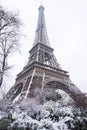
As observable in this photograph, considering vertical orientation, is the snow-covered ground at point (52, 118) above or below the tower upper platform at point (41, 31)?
below

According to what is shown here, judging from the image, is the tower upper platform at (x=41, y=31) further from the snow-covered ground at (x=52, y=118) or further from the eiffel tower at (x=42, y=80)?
the snow-covered ground at (x=52, y=118)

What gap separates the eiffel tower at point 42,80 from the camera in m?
21.5

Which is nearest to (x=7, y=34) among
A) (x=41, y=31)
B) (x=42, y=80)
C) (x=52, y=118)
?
(x=52, y=118)

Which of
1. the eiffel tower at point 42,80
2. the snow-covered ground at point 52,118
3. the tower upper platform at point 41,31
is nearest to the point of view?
the snow-covered ground at point 52,118

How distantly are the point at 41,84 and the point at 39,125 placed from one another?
17460 mm

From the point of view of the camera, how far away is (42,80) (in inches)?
971

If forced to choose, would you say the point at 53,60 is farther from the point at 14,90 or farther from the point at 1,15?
the point at 1,15

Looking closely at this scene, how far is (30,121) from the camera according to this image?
21.9ft

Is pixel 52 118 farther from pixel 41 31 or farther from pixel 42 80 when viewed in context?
pixel 41 31

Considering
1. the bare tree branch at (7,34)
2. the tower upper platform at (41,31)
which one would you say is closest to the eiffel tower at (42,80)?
the tower upper platform at (41,31)

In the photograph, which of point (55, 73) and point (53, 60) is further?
point (53, 60)

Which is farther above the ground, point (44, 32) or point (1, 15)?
point (44, 32)

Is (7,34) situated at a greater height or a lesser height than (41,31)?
lesser

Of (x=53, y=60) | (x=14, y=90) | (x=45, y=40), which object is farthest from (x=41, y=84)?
(x=45, y=40)
